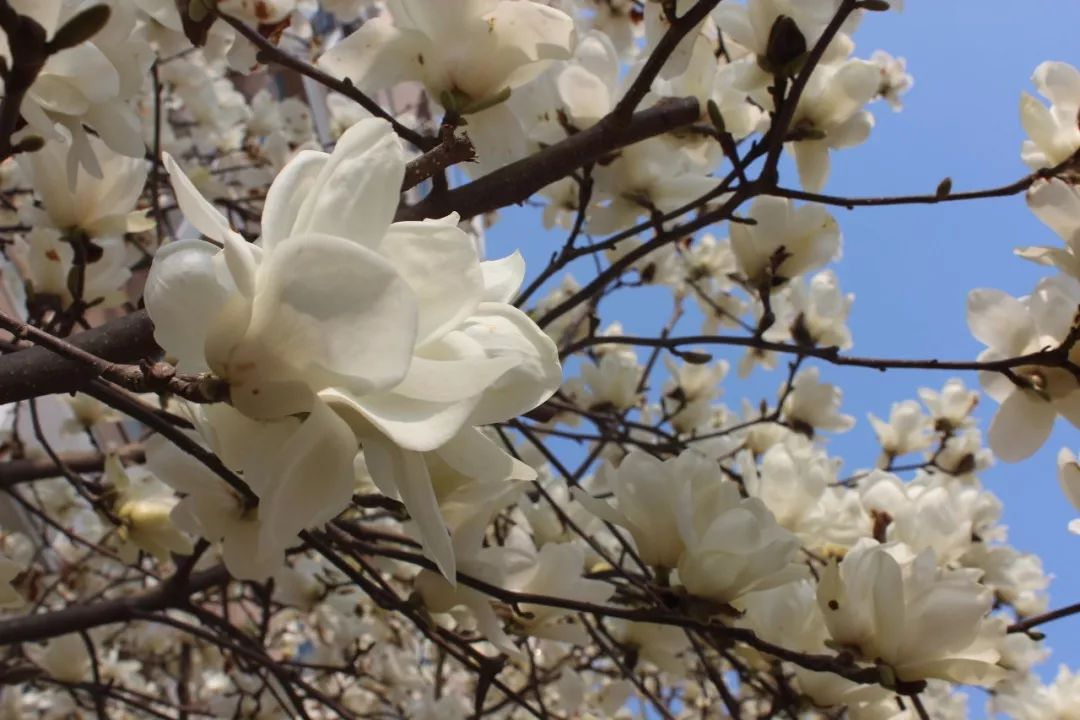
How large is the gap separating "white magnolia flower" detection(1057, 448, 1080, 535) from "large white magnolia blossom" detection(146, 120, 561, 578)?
55 centimetres

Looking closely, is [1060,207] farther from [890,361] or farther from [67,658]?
[67,658]

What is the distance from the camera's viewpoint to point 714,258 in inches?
78.2

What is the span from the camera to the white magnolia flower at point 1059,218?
71 cm

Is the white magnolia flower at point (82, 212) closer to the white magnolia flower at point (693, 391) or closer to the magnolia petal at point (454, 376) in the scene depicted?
the magnolia petal at point (454, 376)

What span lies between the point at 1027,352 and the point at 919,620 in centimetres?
26

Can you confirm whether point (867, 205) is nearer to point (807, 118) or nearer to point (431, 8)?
point (807, 118)

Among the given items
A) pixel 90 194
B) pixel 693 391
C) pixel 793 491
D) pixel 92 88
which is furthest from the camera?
pixel 693 391

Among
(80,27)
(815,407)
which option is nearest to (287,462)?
(80,27)

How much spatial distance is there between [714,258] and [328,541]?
1423 millimetres

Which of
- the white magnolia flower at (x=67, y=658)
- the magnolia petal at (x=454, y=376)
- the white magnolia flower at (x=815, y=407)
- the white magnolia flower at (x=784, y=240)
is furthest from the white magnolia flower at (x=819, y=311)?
the white magnolia flower at (x=67, y=658)

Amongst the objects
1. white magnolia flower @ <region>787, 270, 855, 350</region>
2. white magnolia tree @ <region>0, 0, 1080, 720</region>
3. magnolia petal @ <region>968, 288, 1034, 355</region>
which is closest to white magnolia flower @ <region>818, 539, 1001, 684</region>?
white magnolia tree @ <region>0, 0, 1080, 720</region>

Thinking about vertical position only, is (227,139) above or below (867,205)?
above

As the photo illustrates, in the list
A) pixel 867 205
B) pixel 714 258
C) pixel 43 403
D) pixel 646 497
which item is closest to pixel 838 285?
pixel 714 258

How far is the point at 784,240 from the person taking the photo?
0.99 metres
